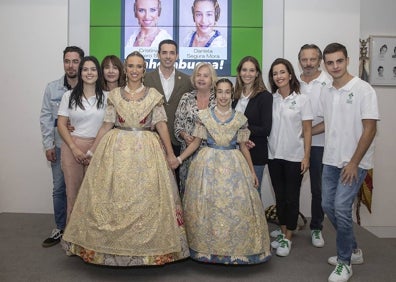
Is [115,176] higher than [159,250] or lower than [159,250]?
higher

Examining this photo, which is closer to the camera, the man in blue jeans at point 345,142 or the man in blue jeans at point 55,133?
the man in blue jeans at point 345,142

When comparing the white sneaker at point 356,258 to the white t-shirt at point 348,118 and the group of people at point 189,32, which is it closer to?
the white t-shirt at point 348,118

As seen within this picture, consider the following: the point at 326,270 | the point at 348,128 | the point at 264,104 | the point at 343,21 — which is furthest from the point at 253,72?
the point at 343,21

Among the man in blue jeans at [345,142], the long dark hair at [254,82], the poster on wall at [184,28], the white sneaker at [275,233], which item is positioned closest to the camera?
the man in blue jeans at [345,142]

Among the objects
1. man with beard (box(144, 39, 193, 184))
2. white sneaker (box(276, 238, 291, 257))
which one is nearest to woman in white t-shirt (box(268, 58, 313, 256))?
white sneaker (box(276, 238, 291, 257))

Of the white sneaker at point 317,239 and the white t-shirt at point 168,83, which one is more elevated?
the white t-shirt at point 168,83

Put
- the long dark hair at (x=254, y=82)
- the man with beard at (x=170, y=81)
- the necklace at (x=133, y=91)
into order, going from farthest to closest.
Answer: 1. the man with beard at (x=170, y=81)
2. the long dark hair at (x=254, y=82)
3. the necklace at (x=133, y=91)

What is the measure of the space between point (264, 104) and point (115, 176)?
1.29m

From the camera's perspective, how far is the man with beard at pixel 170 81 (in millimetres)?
3303

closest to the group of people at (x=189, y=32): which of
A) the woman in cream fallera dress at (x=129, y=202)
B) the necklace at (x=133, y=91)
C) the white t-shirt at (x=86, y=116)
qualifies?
the white t-shirt at (x=86, y=116)

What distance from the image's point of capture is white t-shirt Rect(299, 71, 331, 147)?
342 centimetres

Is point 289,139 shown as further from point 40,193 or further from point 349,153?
point 40,193

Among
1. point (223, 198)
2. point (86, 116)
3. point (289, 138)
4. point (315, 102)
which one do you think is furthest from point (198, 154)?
point (315, 102)

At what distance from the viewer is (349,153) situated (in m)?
2.62
